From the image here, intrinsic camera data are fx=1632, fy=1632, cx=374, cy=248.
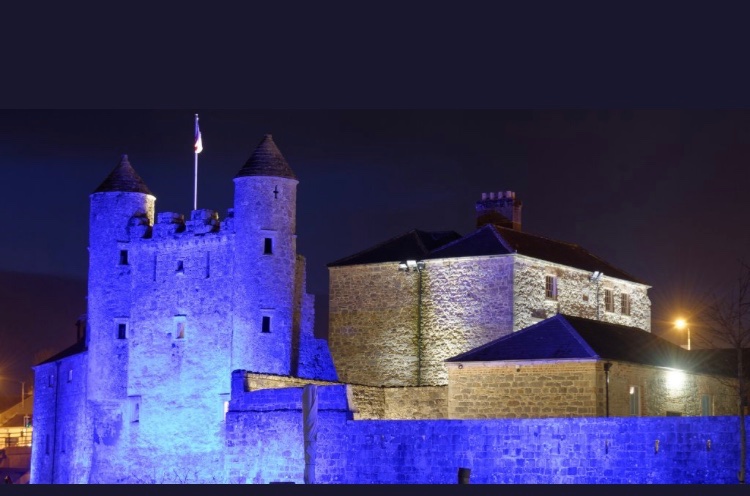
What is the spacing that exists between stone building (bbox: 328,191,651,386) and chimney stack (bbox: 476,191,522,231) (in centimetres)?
29

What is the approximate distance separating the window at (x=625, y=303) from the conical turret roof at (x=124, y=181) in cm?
1865

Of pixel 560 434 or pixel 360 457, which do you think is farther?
pixel 360 457

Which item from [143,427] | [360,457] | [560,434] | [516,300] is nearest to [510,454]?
[560,434]

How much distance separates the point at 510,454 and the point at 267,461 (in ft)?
30.4

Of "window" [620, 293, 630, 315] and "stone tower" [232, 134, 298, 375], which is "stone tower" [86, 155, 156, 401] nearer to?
"stone tower" [232, 134, 298, 375]

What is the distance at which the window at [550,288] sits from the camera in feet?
193

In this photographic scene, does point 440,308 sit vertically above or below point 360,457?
above

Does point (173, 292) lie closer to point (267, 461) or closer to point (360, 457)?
point (267, 461)

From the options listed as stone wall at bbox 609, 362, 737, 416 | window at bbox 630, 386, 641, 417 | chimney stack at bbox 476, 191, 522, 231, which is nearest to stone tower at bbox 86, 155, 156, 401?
chimney stack at bbox 476, 191, 522, 231

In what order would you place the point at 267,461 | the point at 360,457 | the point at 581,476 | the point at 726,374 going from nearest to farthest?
the point at 581,476, the point at 360,457, the point at 267,461, the point at 726,374

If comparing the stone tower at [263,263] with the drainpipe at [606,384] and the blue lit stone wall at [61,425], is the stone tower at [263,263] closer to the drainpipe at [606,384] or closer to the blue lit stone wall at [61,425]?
the blue lit stone wall at [61,425]

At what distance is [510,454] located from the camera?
1772 inches

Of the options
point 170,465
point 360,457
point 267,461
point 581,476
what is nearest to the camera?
point 581,476

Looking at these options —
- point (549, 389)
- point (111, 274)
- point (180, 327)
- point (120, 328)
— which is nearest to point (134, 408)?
point (120, 328)
